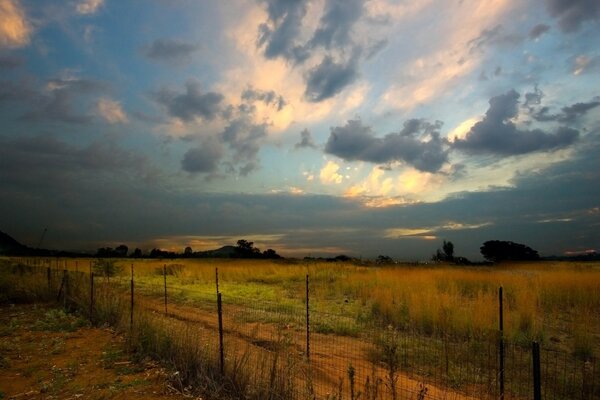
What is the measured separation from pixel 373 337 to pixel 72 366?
659cm

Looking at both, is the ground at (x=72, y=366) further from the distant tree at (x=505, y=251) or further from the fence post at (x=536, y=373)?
the distant tree at (x=505, y=251)

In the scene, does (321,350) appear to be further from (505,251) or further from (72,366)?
(505,251)

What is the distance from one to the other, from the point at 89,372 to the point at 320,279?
56.4 ft

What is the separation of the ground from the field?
18.5 inches

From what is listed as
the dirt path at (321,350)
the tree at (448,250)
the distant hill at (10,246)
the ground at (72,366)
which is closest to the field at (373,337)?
the dirt path at (321,350)

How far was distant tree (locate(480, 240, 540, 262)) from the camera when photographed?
52325 millimetres

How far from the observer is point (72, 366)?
28.7ft

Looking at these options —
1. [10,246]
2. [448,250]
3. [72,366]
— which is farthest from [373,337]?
[10,246]

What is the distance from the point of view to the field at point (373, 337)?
6848 mm

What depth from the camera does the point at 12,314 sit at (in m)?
14.7

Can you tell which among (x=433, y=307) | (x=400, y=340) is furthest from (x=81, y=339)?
(x=433, y=307)

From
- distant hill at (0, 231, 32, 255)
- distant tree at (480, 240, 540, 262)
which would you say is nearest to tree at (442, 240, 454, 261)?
distant tree at (480, 240, 540, 262)

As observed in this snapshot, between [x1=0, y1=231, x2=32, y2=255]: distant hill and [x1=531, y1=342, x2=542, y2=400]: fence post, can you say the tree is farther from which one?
[x1=0, y1=231, x2=32, y2=255]: distant hill

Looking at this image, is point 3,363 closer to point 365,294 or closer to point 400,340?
Result: point 400,340
